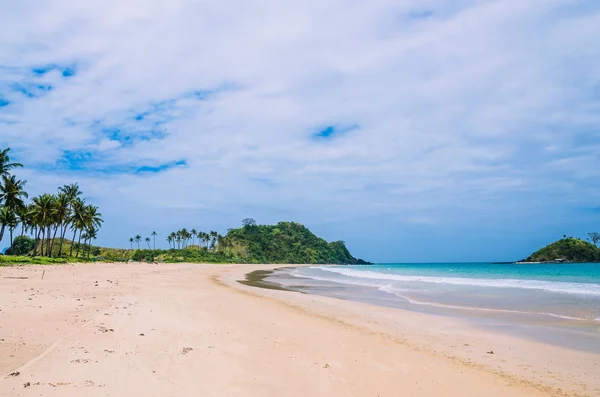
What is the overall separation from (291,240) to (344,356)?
182 m

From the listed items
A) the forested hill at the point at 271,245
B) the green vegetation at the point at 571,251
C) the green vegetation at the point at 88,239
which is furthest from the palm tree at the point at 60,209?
the green vegetation at the point at 571,251

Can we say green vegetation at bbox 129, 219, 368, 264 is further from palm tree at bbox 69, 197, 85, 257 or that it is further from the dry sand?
the dry sand

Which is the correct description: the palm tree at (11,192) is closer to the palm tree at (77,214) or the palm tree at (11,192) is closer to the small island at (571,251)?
the palm tree at (77,214)

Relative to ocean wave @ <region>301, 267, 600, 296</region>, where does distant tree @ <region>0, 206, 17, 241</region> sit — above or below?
above

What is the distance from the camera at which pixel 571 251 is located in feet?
493

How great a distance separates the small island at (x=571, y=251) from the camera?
147500 millimetres

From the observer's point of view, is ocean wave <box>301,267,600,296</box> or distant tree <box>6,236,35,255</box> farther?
distant tree <box>6,236,35,255</box>

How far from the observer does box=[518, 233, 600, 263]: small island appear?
147500 mm

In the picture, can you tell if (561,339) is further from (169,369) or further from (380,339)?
(169,369)

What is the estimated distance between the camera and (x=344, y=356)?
8523mm

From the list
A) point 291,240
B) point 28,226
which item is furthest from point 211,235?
point 28,226

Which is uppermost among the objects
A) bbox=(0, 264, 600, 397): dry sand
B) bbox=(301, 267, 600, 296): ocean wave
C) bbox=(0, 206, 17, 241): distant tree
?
bbox=(0, 206, 17, 241): distant tree

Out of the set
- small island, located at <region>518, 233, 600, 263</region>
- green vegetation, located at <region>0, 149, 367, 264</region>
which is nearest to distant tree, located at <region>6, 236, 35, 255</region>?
green vegetation, located at <region>0, 149, 367, 264</region>

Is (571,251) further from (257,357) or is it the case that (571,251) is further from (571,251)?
(257,357)
